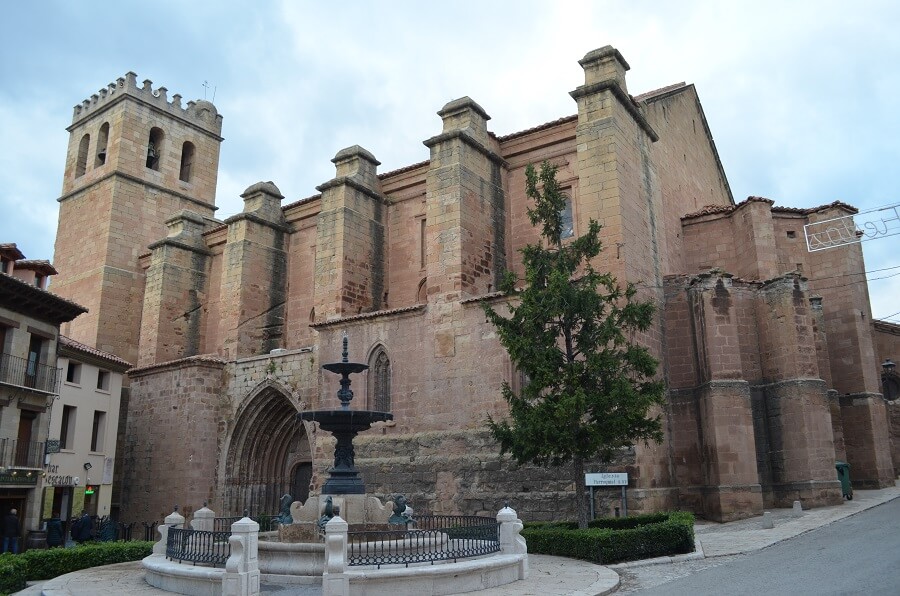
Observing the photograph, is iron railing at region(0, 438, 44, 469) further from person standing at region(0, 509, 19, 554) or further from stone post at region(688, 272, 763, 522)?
stone post at region(688, 272, 763, 522)

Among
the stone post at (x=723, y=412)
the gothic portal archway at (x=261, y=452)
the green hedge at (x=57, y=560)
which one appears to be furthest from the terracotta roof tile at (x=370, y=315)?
the green hedge at (x=57, y=560)

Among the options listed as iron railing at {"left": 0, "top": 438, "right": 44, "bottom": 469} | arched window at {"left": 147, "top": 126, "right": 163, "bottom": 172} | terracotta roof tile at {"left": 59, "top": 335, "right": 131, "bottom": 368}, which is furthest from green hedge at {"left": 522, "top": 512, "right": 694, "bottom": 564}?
→ arched window at {"left": 147, "top": 126, "right": 163, "bottom": 172}

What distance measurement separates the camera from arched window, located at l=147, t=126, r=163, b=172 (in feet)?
107

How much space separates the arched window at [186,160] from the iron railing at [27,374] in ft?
51.3

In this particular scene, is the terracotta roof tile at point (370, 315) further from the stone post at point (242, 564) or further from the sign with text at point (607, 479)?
the stone post at point (242, 564)

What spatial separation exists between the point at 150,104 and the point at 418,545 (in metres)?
27.6

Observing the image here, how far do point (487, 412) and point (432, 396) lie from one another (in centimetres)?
171

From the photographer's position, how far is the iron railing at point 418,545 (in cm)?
972

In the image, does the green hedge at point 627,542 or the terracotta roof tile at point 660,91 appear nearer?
the green hedge at point 627,542

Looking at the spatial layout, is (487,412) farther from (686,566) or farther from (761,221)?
(761,221)

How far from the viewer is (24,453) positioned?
60.7 ft

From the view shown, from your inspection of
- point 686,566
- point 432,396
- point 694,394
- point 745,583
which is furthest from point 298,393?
point 745,583

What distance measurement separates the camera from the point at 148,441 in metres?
23.9

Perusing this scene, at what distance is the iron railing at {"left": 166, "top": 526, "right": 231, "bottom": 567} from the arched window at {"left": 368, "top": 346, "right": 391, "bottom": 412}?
353 inches
